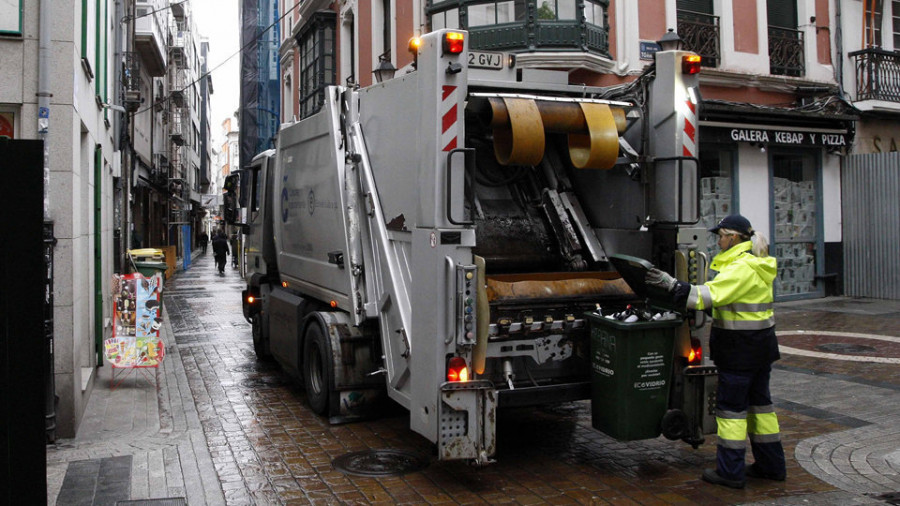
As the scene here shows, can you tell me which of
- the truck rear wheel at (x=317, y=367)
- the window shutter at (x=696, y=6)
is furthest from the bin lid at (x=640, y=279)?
the window shutter at (x=696, y=6)

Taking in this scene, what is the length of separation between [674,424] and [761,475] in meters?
0.69

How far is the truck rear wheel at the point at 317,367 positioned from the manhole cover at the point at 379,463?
2.87ft

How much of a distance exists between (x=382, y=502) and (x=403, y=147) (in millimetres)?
2377

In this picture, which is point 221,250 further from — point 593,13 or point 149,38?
point 593,13

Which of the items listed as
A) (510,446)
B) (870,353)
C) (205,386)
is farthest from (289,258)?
(870,353)

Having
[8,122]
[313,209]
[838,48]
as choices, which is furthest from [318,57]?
[8,122]

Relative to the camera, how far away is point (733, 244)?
5.21m

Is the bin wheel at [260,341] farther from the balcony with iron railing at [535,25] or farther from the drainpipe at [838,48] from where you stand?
the drainpipe at [838,48]

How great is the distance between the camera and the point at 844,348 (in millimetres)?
10211

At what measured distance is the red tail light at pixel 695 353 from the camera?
5.50 metres

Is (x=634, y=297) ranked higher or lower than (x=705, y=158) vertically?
lower

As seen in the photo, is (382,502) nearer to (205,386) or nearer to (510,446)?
(510,446)

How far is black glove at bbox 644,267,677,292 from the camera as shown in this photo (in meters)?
5.03

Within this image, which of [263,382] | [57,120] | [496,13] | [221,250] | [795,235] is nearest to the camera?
[57,120]
